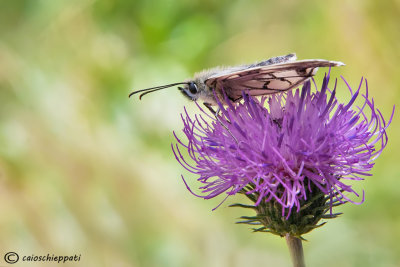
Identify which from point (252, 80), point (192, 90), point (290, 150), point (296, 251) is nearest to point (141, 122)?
point (192, 90)

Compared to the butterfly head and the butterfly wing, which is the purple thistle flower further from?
the butterfly head

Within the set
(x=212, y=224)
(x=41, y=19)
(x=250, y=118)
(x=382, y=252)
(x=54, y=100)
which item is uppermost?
(x=41, y=19)

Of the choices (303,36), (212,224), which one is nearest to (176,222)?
(212,224)

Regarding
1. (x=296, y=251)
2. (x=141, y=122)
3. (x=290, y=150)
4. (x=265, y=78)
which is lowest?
(x=296, y=251)

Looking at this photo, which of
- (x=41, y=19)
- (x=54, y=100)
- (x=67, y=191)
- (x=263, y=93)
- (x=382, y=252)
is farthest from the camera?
(x=41, y=19)

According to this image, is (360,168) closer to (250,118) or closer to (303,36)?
(250,118)

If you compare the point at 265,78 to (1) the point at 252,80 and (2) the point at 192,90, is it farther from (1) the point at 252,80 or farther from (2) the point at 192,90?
(2) the point at 192,90

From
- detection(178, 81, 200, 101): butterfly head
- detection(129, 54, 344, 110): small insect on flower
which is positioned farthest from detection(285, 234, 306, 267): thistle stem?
detection(178, 81, 200, 101): butterfly head

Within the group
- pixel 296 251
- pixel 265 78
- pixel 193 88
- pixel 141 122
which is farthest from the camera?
pixel 141 122
